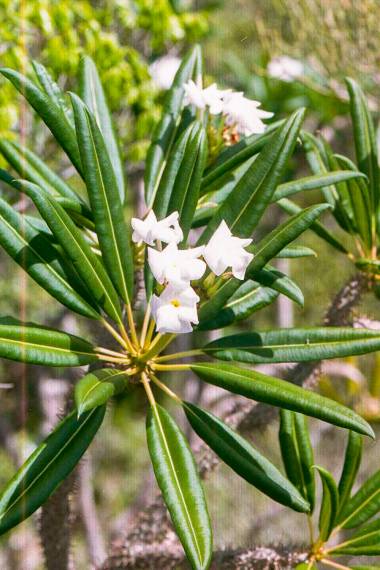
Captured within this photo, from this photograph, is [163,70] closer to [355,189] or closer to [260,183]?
[355,189]

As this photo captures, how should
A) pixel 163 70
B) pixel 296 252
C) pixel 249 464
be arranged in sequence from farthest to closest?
1. pixel 163 70
2. pixel 296 252
3. pixel 249 464

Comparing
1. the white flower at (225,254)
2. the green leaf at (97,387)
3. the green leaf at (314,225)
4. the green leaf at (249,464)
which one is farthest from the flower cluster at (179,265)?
the green leaf at (314,225)

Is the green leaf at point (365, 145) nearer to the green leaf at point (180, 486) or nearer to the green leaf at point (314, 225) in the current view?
the green leaf at point (314, 225)

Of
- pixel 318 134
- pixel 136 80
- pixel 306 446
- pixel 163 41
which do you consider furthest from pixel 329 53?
pixel 306 446

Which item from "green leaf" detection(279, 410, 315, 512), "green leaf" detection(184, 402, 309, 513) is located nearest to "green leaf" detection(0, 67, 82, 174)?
"green leaf" detection(184, 402, 309, 513)

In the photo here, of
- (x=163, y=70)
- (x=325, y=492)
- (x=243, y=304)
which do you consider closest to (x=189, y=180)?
(x=243, y=304)

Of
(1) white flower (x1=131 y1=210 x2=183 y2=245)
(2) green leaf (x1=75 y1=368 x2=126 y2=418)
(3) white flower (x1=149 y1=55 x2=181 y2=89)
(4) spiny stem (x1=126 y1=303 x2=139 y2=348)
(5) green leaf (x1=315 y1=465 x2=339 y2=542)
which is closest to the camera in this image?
(2) green leaf (x1=75 y1=368 x2=126 y2=418)

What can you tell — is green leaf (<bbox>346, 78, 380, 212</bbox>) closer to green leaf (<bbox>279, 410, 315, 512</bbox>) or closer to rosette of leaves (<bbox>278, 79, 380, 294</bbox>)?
rosette of leaves (<bbox>278, 79, 380, 294</bbox>)
